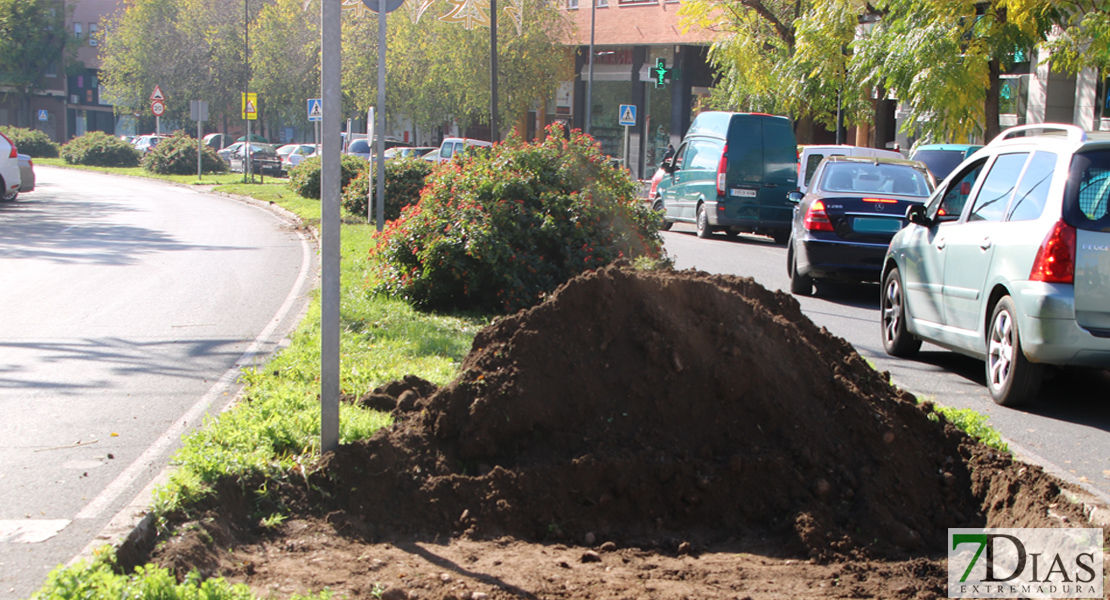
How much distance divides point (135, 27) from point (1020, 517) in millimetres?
65902

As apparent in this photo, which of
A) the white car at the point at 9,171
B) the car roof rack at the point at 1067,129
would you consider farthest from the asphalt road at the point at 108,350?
the car roof rack at the point at 1067,129

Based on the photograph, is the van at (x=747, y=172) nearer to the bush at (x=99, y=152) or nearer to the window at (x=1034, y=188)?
the window at (x=1034, y=188)

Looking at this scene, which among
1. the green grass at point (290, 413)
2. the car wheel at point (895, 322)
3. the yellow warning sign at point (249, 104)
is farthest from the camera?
the yellow warning sign at point (249, 104)

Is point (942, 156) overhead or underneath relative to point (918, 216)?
overhead

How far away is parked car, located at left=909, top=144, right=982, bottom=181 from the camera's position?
17.5 metres

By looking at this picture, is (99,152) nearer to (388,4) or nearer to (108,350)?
(388,4)

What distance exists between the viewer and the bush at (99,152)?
49.1 metres

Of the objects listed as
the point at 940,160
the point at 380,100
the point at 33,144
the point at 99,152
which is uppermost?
the point at 33,144

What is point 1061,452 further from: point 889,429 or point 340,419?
point 340,419

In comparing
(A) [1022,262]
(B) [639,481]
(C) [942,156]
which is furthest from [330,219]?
(C) [942,156]

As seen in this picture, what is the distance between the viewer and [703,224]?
66.2ft

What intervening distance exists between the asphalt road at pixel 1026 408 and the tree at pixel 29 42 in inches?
3011

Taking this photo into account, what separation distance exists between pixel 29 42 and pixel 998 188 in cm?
8247

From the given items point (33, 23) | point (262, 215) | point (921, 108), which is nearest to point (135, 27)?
point (33, 23)
